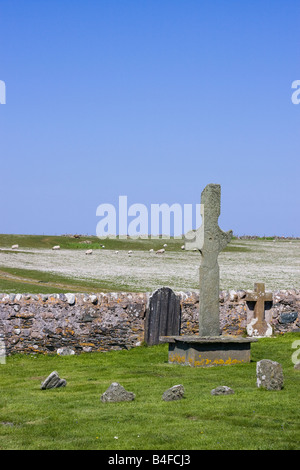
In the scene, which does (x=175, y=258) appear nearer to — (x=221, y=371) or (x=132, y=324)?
(x=132, y=324)

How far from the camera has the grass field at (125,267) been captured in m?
37.9

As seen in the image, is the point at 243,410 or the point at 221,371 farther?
the point at 221,371

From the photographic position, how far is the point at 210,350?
16516 millimetres

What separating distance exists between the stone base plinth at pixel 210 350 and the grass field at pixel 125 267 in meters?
16.3

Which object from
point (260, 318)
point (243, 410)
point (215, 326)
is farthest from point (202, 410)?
point (260, 318)

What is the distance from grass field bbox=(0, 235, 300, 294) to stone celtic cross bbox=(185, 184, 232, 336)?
16.5 metres

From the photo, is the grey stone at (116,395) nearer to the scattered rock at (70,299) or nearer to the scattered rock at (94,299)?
the scattered rock at (70,299)

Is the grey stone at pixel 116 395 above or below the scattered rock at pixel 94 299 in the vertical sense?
below

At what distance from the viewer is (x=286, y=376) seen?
14164 mm

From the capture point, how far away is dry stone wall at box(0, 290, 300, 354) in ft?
64.7

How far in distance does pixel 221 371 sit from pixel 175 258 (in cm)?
4647

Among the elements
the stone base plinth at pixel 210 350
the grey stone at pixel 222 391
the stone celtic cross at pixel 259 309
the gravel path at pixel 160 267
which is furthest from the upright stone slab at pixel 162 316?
the gravel path at pixel 160 267
